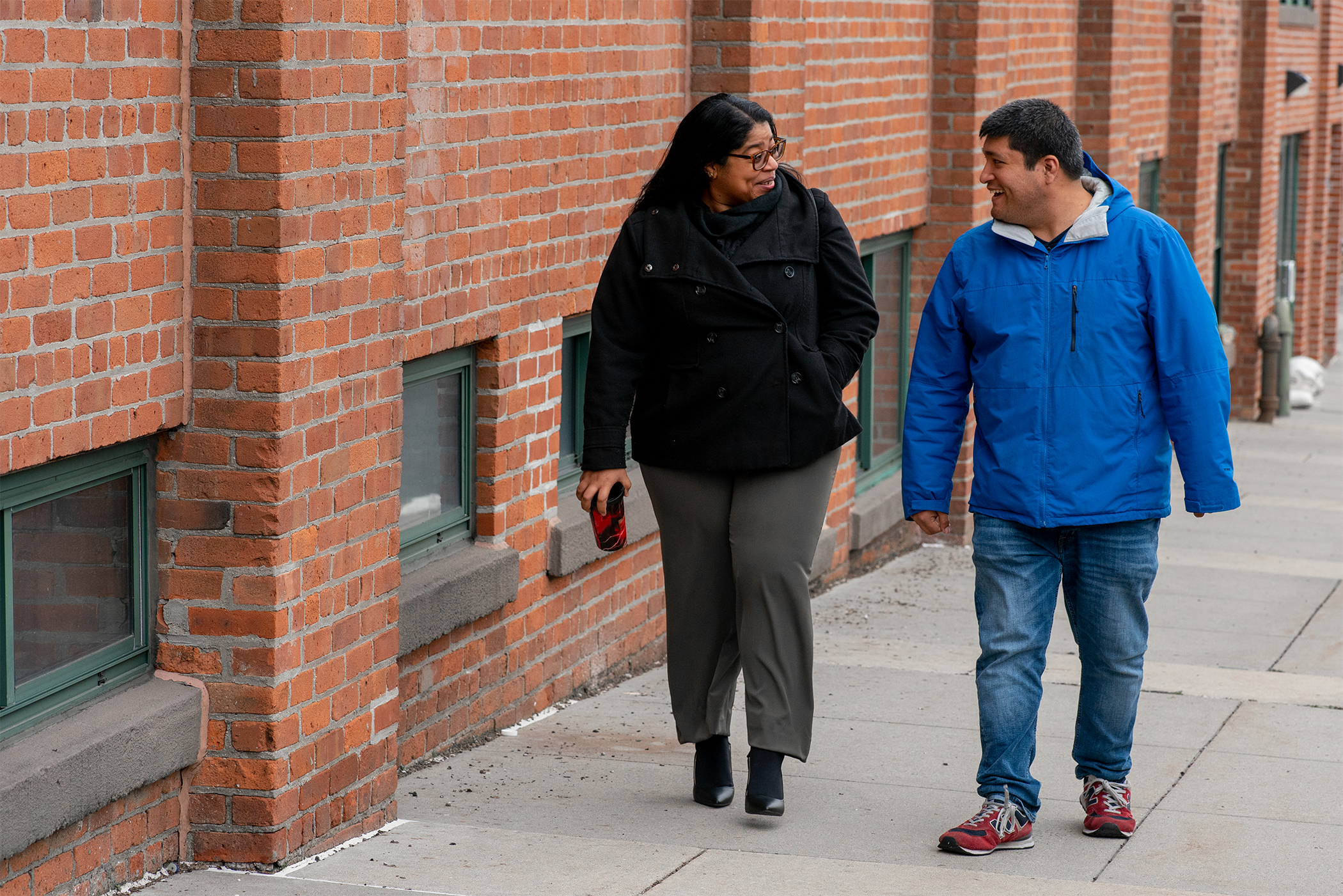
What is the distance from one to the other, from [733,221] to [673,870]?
5.58 feet

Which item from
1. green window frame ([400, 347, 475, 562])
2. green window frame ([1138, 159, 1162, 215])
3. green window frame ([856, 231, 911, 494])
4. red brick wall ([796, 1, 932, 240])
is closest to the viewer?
green window frame ([400, 347, 475, 562])

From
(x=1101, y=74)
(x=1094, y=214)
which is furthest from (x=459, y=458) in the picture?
(x=1101, y=74)

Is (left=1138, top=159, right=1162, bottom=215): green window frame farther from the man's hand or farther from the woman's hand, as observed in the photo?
the woman's hand

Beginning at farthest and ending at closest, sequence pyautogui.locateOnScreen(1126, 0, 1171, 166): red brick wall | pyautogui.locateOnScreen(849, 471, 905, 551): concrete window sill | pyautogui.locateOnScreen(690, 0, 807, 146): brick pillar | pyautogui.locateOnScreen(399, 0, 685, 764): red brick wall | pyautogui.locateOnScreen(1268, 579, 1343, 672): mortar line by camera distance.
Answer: pyautogui.locateOnScreen(1126, 0, 1171, 166): red brick wall < pyautogui.locateOnScreen(849, 471, 905, 551): concrete window sill < pyautogui.locateOnScreen(1268, 579, 1343, 672): mortar line < pyautogui.locateOnScreen(690, 0, 807, 146): brick pillar < pyautogui.locateOnScreen(399, 0, 685, 764): red brick wall

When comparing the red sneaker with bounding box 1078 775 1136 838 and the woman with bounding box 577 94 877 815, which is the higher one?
the woman with bounding box 577 94 877 815

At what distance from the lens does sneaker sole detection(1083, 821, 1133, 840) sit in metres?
5.16

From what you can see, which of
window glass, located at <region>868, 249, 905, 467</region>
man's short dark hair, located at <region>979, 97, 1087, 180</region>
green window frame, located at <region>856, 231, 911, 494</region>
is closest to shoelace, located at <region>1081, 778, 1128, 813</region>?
man's short dark hair, located at <region>979, 97, 1087, 180</region>

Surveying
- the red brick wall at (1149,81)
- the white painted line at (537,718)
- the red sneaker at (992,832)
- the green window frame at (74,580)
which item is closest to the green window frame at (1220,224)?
the red brick wall at (1149,81)

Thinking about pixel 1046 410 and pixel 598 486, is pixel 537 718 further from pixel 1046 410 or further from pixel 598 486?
pixel 1046 410

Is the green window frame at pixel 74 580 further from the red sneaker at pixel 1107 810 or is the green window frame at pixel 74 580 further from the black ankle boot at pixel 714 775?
the red sneaker at pixel 1107 810

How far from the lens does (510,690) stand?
20.5 feet

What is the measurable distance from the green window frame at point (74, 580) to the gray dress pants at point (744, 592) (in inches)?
53.9

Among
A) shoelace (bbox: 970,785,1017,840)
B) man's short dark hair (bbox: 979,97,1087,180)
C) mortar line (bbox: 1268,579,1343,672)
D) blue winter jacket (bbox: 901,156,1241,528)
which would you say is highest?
man's short dark hair (bbox: 979,97,1087,180)

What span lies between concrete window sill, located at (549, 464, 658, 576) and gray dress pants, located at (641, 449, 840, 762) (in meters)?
1.01
